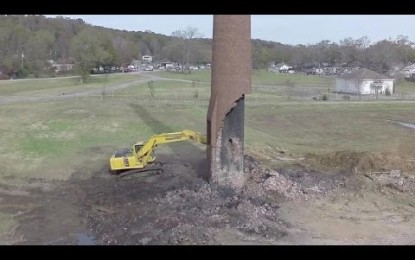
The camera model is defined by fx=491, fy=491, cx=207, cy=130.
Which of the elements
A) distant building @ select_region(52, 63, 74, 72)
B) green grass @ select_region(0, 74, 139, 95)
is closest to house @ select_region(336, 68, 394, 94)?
green grass @ select_region(0, 74, 139, 95)

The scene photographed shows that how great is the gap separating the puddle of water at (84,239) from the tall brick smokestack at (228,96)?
5065mm

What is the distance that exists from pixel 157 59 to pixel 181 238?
13296 centimetres

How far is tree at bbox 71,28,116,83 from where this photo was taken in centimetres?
6515

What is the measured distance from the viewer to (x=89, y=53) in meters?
67.9

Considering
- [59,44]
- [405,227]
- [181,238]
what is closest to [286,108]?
[405,227]

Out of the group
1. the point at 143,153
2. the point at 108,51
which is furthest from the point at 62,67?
the point at 143,153

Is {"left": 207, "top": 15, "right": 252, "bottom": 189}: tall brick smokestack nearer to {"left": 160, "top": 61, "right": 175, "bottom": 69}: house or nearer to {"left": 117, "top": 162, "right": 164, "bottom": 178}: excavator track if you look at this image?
{"left": 117, "top": 162, "right": 164, "bottom": 178}: excavator track

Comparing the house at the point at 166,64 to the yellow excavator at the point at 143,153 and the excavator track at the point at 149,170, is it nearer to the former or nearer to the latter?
the excavator track at the point at 149,170

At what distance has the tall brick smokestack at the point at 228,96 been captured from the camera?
15695mm

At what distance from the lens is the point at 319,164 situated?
2122 centimetres

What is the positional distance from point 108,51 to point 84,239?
229 ft

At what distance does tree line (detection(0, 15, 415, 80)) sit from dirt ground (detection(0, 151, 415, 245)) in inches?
1277

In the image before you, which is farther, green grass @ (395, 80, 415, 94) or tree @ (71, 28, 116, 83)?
green grass @ (395, 80, 415, 94)

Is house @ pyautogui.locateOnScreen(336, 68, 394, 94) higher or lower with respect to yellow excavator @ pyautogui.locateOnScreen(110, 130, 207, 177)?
higher
